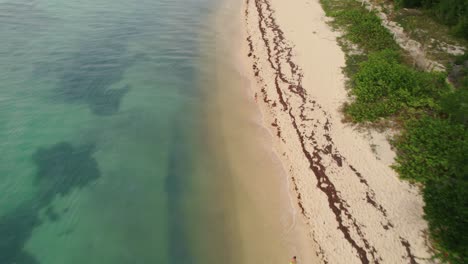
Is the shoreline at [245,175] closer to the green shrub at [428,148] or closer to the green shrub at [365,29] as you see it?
the green shrub at [428,148]

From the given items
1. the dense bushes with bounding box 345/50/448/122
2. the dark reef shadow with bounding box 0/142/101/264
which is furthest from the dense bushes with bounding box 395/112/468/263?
the dark reef shadow with bounding box 0/142/101/264

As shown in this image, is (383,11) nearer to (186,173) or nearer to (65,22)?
(186,173)

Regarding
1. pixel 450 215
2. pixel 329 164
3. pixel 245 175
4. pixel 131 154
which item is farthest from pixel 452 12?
pixel 131 154

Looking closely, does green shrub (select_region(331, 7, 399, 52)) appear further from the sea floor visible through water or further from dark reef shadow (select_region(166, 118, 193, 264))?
dark reef shadow (select_region(166, 118, 193, 264))

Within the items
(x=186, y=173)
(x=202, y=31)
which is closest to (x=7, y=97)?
(x=186, y=173)

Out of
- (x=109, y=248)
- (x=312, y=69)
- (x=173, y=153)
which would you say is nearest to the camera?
(x=109, y=248)

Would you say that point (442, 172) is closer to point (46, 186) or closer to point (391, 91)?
point (391, 91)

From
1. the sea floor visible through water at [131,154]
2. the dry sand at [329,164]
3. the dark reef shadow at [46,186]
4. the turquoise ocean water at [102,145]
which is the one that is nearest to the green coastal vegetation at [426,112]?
the dry sand at [329,164]
